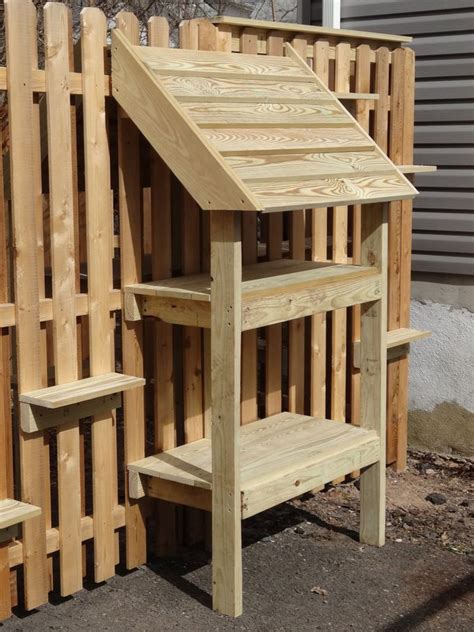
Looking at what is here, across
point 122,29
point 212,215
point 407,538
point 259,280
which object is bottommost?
point 407,538

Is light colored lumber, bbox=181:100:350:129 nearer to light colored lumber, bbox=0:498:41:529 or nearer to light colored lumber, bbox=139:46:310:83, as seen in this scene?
light colored lumber, bbox=139:46:310:83

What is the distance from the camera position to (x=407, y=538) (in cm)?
507

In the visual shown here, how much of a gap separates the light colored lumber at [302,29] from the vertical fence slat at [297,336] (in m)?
0.07

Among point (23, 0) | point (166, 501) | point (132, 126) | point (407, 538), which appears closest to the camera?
point (23, 0)

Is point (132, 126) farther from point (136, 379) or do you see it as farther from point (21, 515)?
point (21, 515)

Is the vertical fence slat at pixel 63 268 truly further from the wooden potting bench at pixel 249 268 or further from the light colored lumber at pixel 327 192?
the light colored lumber at pixel 327 192

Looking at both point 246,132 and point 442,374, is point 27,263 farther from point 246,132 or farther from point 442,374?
point 442,374

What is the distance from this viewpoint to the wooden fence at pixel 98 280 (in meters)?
3.91

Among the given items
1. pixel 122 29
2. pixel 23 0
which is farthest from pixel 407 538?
pixel 23 0

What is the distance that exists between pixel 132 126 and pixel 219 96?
0.40 meters

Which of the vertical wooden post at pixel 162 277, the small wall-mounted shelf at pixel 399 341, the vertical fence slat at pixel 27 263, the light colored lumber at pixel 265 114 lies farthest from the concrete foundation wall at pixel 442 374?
the vertical fence slat at pixel 27 263

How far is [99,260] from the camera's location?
167 inches

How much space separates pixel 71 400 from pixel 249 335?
4.04 ft

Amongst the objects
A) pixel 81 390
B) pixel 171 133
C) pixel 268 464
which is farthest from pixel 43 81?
pixel 268 464
